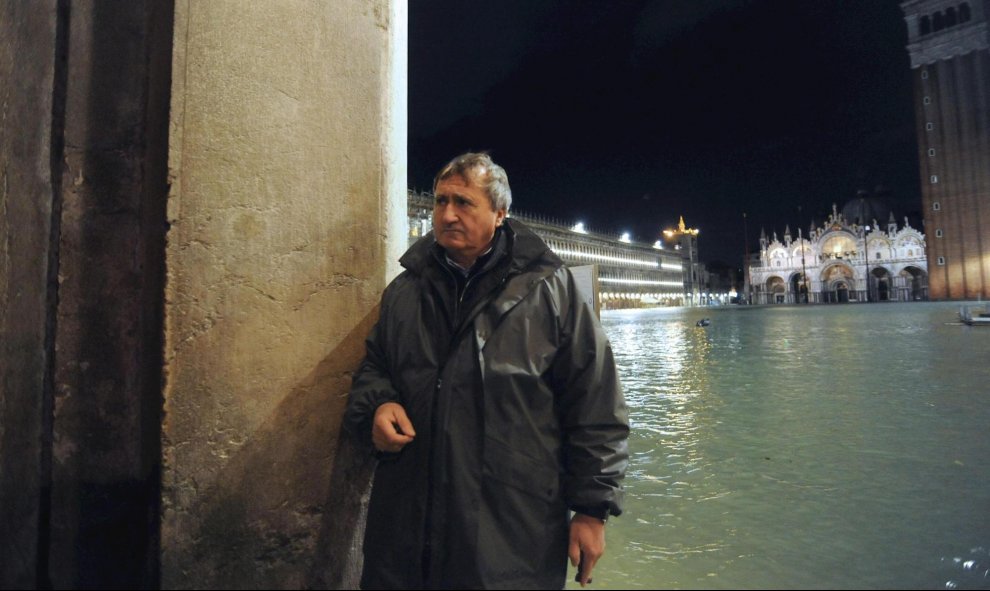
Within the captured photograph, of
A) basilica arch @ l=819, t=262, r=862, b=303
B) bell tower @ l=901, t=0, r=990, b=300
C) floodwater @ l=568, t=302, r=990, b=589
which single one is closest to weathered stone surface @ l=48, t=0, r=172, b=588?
floodwater @ l=568, t=302, r=990, b=589

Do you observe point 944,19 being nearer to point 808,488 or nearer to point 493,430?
point 808,488

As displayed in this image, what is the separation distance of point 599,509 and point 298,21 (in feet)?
7.06

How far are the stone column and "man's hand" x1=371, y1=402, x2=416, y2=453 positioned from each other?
42cm

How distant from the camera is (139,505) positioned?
186cm

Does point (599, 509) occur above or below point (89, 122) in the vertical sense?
below

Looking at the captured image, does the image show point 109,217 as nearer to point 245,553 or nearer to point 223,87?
point 223,87

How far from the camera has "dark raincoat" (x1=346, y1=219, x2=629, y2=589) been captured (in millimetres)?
1585

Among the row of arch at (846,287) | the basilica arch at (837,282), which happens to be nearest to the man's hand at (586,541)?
the row of arch at (846,287)

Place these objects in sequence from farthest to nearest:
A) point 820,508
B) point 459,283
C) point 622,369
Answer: point 622,369, point 820,508, point 459,283

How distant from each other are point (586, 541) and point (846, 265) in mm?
87935

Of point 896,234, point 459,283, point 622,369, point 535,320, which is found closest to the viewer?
point 535,320

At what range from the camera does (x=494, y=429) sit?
63.4 inches

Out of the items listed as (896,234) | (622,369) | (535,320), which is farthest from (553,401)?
(896,234)

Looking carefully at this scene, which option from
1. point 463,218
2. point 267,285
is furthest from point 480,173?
point 267,285
